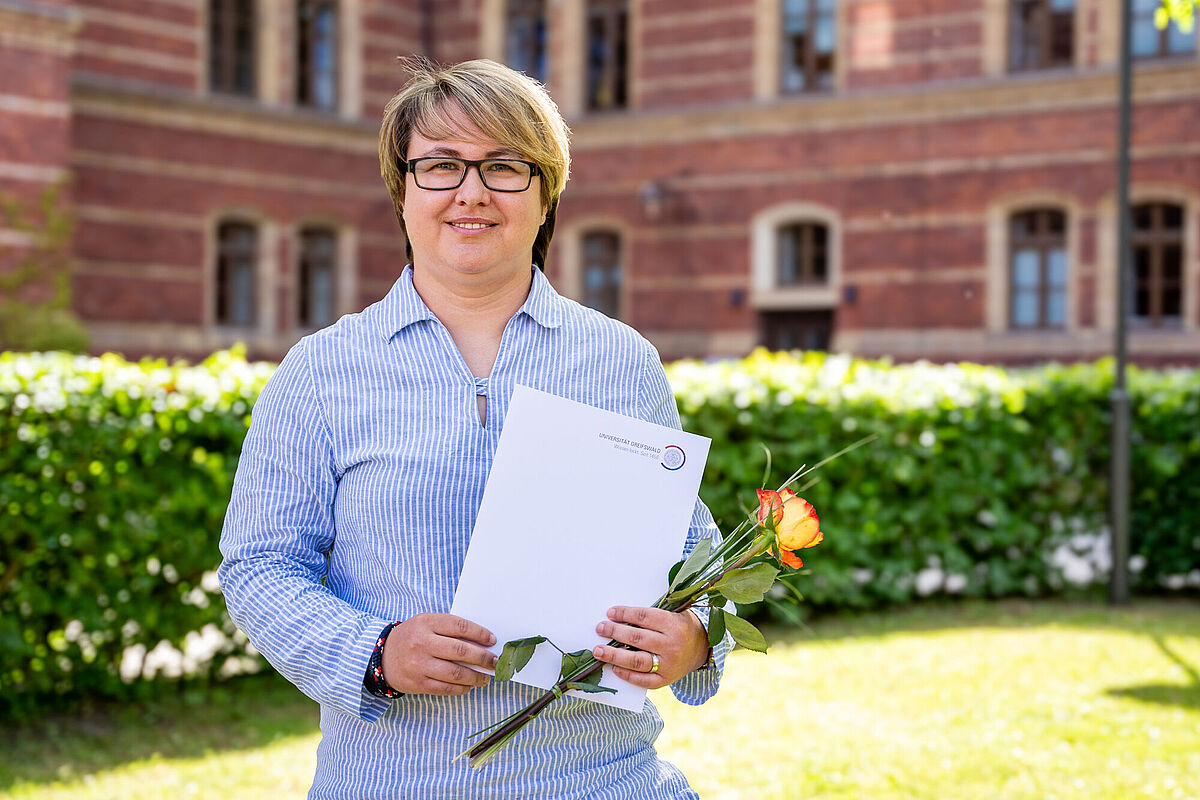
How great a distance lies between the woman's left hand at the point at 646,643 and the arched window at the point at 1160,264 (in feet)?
58.3

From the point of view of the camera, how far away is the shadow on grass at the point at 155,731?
16.2 ft

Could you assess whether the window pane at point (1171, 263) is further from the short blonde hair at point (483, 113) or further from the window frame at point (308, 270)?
the short blonde hair at point (483, 113)

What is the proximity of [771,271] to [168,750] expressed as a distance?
16.4 m

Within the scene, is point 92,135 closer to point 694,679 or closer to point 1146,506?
point 1146,506

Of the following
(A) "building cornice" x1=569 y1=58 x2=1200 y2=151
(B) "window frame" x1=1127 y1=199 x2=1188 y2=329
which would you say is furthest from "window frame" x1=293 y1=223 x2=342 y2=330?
(B) "window frame" x1=1127 y1=199 x2=1188 y2=329

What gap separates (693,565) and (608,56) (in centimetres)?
2111

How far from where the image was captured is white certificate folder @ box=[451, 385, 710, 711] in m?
→ 1.77

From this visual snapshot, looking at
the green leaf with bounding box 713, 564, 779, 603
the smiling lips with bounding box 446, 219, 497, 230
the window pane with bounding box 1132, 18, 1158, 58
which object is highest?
the window pane with bounding box 1132, 18, 1158, 58

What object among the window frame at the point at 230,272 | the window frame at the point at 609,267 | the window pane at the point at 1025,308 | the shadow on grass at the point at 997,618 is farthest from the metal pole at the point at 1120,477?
the window frame at the point at 230,272

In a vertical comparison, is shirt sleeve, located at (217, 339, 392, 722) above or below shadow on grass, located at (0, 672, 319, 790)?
above

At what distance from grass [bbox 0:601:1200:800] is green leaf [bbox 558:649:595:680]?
289 cm

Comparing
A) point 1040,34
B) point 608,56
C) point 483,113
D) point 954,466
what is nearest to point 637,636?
point 483,113

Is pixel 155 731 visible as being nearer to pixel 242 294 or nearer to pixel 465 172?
pixel 465 172

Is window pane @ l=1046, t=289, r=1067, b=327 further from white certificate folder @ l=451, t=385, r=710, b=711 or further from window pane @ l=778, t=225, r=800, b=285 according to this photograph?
white certificate folder @ l=451, t=385, r=710, b=711
